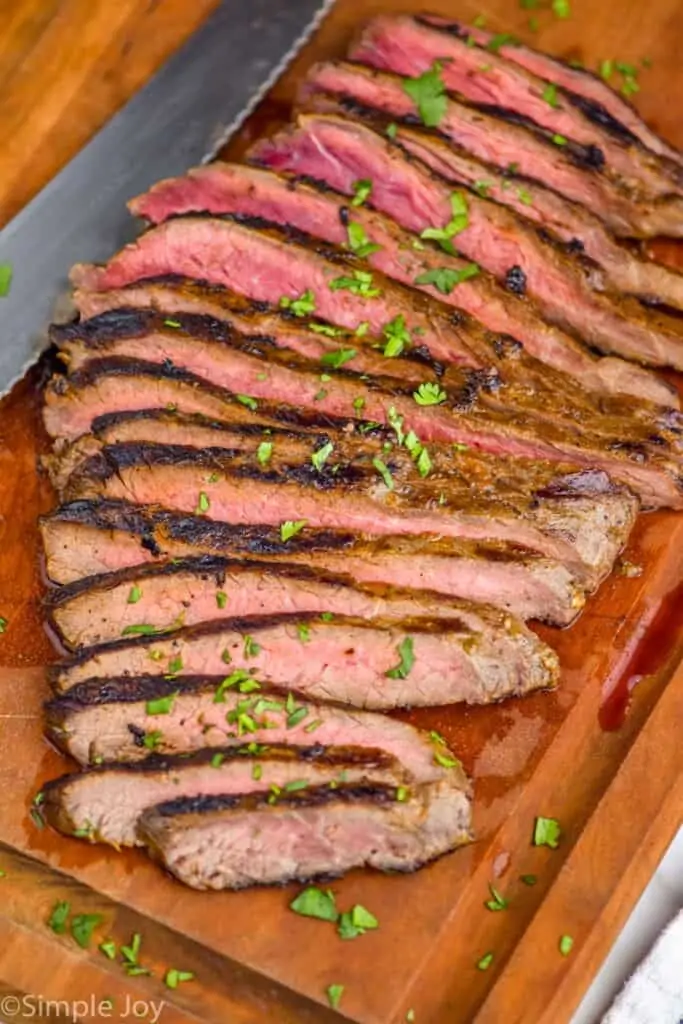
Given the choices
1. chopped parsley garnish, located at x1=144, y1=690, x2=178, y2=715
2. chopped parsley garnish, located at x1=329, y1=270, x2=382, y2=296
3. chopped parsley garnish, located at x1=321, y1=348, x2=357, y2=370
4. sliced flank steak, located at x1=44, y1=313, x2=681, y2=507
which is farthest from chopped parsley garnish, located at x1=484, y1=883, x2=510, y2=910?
chopped parsley garnish, located at x1=329, y1=270, x2=382, y2=296

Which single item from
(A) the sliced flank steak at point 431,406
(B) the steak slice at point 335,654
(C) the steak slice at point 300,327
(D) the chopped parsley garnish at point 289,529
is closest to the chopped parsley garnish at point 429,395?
(A) the sliced flank steak at point 431,406

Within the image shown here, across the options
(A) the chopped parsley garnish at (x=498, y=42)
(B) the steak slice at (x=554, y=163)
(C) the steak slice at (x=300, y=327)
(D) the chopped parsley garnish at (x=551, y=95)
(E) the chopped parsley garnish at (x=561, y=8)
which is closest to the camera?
(C) the steak slice at (x=300, y=327)

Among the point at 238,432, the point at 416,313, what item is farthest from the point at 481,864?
the point at 416,313

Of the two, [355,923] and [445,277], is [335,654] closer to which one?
[355,923]

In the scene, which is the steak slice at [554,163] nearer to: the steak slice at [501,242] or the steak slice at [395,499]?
the steak slice at [501,242]

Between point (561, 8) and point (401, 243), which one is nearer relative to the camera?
point (401, 243)

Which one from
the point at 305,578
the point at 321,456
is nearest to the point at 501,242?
the point at 321,456

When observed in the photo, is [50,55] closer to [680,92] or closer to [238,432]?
[238,432]
